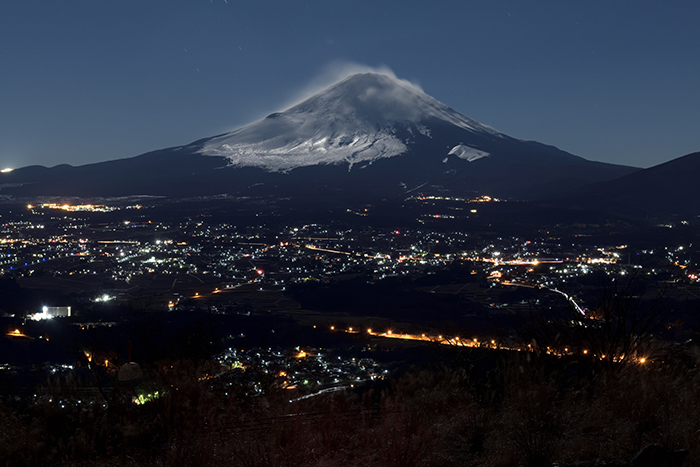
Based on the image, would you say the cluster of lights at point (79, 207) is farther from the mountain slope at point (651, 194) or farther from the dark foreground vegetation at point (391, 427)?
the dark foreground vegetation at point (391, 427)

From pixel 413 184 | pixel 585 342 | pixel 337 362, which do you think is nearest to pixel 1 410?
pixel 585 342

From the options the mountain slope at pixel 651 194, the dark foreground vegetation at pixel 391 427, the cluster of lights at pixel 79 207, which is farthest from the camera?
the mountain slope at pixel 651 194

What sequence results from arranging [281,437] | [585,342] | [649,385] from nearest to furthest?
[281,437] < [649,385] < [585,342]

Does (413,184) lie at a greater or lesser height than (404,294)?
greater

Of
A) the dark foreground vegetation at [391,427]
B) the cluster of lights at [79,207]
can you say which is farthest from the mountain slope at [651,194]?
the dark foreground vegetation at [391,427]

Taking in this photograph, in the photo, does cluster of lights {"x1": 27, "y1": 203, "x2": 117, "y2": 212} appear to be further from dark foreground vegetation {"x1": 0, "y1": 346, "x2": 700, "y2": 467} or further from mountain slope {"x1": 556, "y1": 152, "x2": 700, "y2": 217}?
dark foreground vegetation {"x1": 0, "y1": 346, "x2": 700, "y2": 467}

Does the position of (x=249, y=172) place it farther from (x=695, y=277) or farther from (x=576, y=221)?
(x=695, y=277)

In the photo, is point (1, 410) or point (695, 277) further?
point (695, 277)

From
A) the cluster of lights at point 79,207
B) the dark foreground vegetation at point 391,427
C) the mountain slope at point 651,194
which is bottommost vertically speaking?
the dark foreground vegetation at point 391,427
